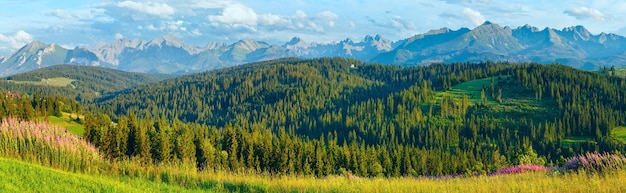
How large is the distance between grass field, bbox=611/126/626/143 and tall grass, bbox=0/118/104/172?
204777 mm

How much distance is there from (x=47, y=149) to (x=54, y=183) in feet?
21.0

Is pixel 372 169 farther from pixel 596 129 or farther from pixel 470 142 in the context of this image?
pixel 596 129

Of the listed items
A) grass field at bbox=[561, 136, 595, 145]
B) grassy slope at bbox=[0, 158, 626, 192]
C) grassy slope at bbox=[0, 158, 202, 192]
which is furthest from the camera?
grass field at bbox=[561, 136, 595, 145]

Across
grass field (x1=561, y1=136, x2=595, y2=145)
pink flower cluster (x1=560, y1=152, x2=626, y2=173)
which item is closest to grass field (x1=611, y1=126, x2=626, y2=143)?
grass field (x1=561, y1=136, x2=595, y2=145)

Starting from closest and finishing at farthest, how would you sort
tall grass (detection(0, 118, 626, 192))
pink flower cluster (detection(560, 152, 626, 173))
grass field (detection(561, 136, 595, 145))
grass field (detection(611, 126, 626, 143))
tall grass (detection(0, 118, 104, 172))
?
tall grass (detection(0, 118, 626, 192)) → pink flower cluster (detection(560, 152, 626, 173)) → tall grass (detection(0, 118, 104, 172)) → grass field (detection(611, 126, 626, 143)) → grass field (detection(561, 136, 595, 145))

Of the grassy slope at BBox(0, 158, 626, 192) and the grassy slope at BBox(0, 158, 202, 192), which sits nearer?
the grassy slope at BBox(0, 158, 202, 192)

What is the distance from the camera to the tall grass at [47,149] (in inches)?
698

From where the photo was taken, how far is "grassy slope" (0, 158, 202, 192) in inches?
495

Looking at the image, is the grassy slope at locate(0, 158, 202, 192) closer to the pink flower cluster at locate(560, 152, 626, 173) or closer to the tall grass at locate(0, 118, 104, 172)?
the tall grass at locate(0, 118, 104, 172)

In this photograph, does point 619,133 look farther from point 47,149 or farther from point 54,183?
point 54,183

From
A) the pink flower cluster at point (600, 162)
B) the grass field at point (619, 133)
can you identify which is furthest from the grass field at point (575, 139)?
the pink flower cluster at point (600, 162)

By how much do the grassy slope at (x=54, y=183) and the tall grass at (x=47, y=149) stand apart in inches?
96.0

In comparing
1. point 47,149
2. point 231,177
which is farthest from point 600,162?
point 47,149

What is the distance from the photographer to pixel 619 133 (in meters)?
189
